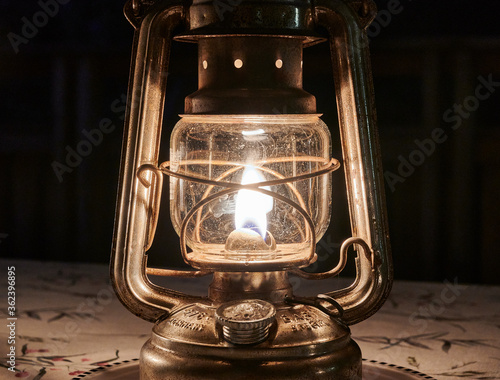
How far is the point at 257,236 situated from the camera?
102cm

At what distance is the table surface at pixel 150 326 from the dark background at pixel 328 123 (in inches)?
22.7

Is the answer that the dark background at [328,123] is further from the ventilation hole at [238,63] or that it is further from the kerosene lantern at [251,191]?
the ventilation hole at [238,63]

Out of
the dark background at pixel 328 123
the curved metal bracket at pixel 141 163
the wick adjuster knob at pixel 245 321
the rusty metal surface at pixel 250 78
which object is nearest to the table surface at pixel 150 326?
the curved metal bracket at pixel 141 163

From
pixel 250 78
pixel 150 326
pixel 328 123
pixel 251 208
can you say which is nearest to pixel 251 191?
pixel 251 208

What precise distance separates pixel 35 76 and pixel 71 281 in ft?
3.19

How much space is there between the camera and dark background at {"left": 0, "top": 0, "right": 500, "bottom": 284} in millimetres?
2135

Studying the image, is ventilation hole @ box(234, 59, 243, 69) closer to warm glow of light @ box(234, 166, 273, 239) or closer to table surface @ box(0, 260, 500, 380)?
warm glow of light @ box(234, 166, 273, 239)

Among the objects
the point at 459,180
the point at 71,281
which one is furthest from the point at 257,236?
the point at 459,180

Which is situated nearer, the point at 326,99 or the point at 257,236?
the point at 257,236

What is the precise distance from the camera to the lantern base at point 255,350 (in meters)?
0.92

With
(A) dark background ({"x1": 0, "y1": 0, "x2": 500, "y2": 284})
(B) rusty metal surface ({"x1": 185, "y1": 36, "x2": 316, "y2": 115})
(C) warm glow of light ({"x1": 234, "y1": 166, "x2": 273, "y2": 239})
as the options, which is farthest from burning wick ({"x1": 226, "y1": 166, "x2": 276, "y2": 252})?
(A) dark background ({"x1": 0, "y1": 0, "x2": 500, "y2": 284})

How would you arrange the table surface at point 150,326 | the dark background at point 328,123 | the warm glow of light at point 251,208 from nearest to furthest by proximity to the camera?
the warm glow of light at point 251,208 → the table surface at point 150,326 → the dark background at point 328,123

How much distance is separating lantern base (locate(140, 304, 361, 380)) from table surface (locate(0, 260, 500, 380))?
18cm

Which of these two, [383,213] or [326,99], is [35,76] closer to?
[326,99]
